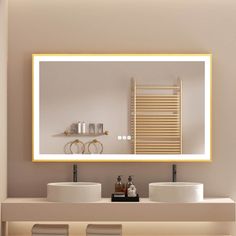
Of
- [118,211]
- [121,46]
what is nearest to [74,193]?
[118,211]

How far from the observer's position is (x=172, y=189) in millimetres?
4262

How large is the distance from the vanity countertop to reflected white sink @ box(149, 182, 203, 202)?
1.6 inches

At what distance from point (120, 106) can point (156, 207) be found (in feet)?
2.95

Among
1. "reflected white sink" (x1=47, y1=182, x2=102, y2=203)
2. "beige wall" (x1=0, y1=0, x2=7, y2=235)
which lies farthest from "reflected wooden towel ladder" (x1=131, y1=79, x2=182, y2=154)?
"beige wall" (x1=0, y1=0, x2=7, y2=235)

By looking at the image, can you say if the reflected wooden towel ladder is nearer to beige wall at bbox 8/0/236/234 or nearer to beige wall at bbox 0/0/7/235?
beige wall at bbox 8/0/236/234

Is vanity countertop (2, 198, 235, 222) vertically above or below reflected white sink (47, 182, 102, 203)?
below

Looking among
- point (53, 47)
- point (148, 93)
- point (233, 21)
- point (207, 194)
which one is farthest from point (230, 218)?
point (53, 47)

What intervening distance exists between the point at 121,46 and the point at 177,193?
1.28 m

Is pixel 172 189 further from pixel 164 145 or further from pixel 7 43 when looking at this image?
pixel 7 43

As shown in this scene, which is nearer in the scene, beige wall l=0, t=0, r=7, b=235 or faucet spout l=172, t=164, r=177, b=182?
beige wall l=0, t=0, r=7, b=235

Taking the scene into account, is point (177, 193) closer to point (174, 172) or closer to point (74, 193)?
point (174, 172)

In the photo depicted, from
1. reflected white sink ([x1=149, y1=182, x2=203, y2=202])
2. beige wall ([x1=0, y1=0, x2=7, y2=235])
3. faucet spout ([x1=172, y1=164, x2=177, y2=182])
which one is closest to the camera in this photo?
reflected white sink ([x1=149, y1=182, x2=203, y2=202])

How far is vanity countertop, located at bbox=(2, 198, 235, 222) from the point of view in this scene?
4266 mm

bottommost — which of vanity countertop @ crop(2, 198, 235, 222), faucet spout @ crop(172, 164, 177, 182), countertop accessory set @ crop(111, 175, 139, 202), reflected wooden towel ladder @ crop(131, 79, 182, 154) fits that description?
vanity countertop @ crop(2, 198, 235, 222)
